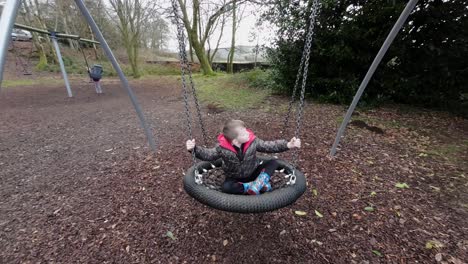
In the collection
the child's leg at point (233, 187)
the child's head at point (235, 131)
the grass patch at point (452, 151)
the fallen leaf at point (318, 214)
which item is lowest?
the fallen leaf at point (318, 214)

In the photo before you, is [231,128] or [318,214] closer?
[231,128]

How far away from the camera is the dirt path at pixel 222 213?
6.77 ft

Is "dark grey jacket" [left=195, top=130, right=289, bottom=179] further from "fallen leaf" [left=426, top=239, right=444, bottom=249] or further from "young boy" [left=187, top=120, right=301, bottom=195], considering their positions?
"fallen leaf" [left=426, top=239, right=444, bottom=249]

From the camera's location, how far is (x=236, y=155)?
2186 mm

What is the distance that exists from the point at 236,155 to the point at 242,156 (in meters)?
0.06

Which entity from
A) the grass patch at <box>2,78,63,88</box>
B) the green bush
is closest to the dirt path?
the green bush

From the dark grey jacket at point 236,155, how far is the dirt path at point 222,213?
55 cm

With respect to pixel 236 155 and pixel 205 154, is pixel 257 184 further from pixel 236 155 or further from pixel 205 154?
pixel 205 154

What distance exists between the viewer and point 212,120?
541cm

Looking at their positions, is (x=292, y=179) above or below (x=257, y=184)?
above

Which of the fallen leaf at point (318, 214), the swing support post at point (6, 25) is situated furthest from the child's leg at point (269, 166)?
the swing support post at point (6, 25)

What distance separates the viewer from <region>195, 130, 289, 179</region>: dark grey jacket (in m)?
2.18

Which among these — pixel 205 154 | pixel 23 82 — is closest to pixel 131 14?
pixel 23 82

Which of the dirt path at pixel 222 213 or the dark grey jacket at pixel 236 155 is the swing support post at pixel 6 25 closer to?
the dark grey jacket at pixel 236 155
